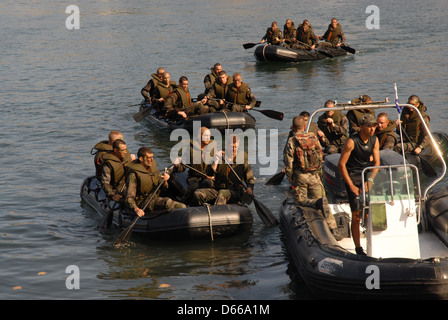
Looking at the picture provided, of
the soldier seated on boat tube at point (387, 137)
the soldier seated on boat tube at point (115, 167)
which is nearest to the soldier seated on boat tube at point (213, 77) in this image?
the soldier seated on boat tube at point (387, 137)

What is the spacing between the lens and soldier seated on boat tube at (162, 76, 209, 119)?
16.0m

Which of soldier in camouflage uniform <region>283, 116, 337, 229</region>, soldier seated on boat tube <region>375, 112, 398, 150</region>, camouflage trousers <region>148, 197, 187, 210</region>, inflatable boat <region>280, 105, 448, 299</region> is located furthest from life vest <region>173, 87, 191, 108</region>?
soldier in camouflage uniform <region>283, 116, 337, 229</region>

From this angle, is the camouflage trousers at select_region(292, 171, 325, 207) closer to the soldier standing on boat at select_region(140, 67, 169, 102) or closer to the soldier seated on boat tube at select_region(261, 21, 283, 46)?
the soldier standing on boat at select_region(140, 67, 169, 102)

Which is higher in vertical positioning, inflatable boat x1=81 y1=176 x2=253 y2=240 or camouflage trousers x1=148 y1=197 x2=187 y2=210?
camouflage trousers x1=148 y1=197 x2=187 y2=210

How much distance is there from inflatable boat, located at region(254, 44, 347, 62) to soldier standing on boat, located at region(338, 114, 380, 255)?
1630 cm

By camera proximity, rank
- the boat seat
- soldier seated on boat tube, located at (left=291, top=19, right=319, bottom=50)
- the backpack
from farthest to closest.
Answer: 1. soldier seated on boat tube, located at (left=291, top=19, right=319, bottom=50)
2. the backpack
3. the boat seat

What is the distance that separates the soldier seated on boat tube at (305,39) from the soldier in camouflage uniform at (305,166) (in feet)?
53.4

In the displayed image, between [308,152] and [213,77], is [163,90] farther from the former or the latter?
[308,152]

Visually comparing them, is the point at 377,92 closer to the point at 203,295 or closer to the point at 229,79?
the point at 229,79

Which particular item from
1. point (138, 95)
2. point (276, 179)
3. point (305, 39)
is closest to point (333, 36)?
point (305, 39)

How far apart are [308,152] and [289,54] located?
16.1 metres

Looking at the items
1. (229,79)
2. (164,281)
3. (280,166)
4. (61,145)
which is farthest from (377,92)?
(164,281)

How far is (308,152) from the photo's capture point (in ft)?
29.5

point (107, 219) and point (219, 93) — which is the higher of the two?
point (219, 93)
